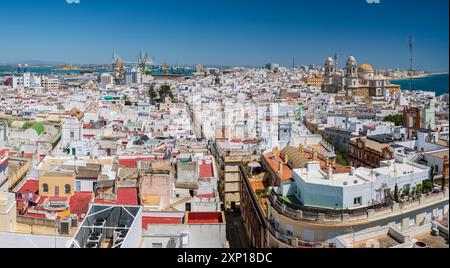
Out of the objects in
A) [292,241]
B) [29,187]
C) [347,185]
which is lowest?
[292,241]

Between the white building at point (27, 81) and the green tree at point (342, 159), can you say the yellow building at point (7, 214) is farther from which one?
the white building at point (27, 81)

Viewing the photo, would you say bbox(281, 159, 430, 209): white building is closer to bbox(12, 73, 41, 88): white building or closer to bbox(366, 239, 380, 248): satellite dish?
bbox(366, 239, 380, 248): satellite dish

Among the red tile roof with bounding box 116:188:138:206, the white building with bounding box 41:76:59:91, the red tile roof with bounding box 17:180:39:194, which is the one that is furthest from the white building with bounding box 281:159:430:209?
the white building with bounding box 41:76:59:91

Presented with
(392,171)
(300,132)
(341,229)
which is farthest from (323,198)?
(300,132)

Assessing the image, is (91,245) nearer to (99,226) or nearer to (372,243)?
(99,226)

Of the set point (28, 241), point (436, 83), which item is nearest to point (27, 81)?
point (28, 241)
